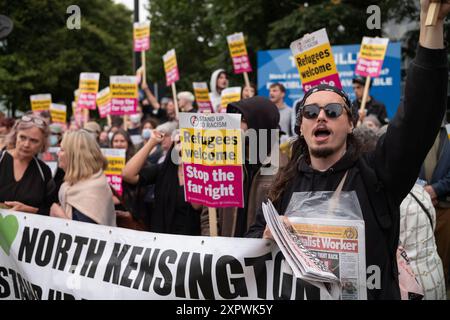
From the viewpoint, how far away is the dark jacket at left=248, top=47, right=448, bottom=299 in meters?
2.39

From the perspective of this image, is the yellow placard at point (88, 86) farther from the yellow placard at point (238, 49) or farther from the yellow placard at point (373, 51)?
the yellow placard at point (373, 51)

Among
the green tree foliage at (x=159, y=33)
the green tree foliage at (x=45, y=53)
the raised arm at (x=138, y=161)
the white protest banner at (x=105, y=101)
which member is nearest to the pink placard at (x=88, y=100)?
the white protest banner at (x=105, y=101)

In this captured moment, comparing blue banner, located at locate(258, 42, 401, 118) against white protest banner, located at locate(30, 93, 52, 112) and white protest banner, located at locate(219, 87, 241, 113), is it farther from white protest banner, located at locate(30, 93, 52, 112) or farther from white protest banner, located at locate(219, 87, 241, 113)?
white protest banner, located at locate(30, 93, 52, 112)

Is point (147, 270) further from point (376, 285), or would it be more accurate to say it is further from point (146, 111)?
point (146, 111)

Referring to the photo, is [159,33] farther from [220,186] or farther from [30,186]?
[220,186]

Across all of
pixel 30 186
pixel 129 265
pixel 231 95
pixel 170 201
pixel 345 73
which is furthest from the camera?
pixel 345 73

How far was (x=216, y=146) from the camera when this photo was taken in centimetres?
411

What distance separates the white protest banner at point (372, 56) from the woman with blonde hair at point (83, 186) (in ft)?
13.9

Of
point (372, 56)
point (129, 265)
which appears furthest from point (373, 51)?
point (129, 265)

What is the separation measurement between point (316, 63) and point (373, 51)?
2719 mm

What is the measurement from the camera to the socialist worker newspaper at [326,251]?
263 centimetres
